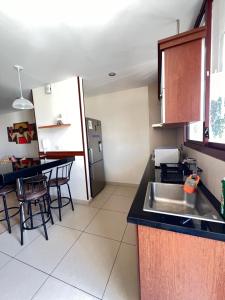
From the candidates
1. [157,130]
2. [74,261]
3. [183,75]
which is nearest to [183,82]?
[183,75]

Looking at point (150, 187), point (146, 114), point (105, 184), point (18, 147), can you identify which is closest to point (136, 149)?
point (146, 114)

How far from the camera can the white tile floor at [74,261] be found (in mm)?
1221

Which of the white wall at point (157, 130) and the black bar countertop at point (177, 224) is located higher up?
the white wall at point (157, 130)

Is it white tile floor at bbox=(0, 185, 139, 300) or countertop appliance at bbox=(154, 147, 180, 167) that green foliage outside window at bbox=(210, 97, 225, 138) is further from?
white tile floor at bbox=(0, 185, 139, 300)

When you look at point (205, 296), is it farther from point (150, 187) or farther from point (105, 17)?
point (105, 17)

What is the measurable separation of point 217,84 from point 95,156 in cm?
240

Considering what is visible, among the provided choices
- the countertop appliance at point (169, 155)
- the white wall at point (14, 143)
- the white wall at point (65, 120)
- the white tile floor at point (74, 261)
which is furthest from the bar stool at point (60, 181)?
the white wall at point (14, 143)

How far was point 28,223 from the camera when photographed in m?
2.21

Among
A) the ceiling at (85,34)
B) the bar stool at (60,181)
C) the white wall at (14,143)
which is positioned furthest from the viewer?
the white wall at (14,143)

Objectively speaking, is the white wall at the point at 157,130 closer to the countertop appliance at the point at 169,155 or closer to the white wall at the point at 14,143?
the countertop appliance at the point at 169,155

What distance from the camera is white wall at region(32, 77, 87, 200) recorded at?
2617 millimetres

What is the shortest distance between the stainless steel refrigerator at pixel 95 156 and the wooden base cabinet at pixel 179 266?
6.97 feet

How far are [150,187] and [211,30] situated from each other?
138cm

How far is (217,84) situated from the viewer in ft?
3.60
